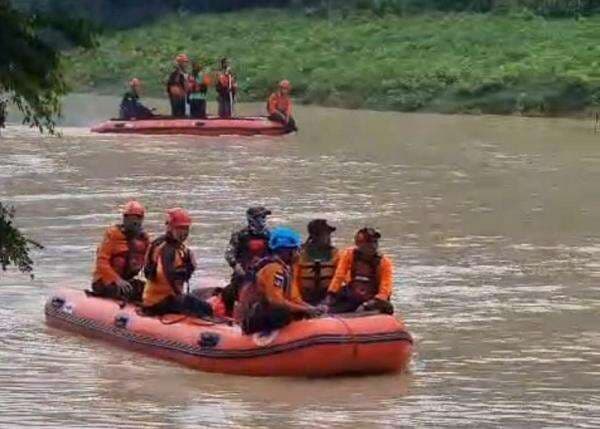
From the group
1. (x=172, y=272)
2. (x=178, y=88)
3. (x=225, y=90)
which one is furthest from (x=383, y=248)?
(x=225, y=90)

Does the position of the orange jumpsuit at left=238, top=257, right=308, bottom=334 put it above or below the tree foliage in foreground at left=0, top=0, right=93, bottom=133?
below

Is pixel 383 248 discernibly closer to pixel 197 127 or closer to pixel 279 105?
pixel 197 127

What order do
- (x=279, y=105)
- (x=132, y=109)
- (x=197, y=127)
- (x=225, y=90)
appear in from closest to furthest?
(x=197, y=127), (x=279, y=105), (x=132, y=109), (x=225, y=90)

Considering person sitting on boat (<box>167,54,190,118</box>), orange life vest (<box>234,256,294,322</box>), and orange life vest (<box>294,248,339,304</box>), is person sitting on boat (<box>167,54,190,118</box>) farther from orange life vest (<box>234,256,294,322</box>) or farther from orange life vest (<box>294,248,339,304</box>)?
orange life vest (<box>234,256,294,322</box>)

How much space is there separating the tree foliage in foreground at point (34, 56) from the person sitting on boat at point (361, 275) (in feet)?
18.0

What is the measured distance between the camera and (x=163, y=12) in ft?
184

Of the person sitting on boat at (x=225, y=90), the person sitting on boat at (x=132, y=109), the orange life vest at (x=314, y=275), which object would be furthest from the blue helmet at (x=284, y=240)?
the person sitting on boat at (x=225, y=90)

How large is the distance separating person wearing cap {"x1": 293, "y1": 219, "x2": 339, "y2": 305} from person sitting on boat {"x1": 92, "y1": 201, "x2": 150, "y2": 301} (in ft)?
5.07

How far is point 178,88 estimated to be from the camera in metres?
32.4

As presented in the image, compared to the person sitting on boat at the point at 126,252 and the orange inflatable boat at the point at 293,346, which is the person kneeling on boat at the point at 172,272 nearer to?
the orange inflatable boat at the point at 293,346

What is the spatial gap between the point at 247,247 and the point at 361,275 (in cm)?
95

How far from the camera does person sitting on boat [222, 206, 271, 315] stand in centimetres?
1320

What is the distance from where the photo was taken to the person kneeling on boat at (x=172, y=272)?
13016 mm

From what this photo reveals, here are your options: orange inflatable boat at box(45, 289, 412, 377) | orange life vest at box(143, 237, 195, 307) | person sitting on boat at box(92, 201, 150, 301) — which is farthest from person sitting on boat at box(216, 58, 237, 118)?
orange inflatable boat at box(45, 289, 412, 377)
